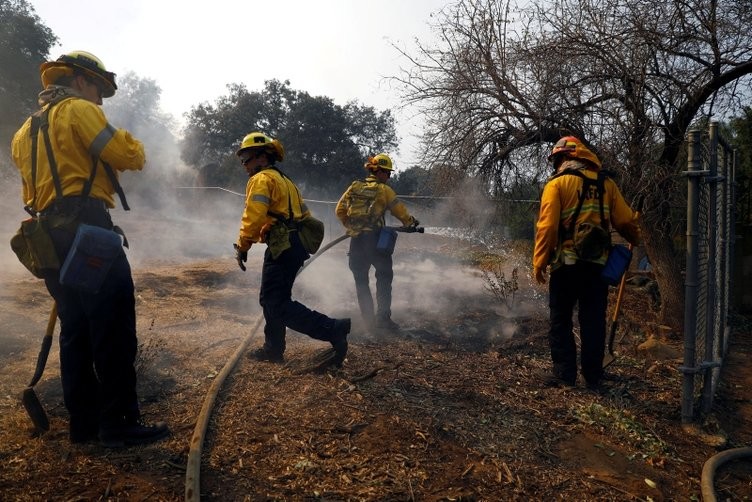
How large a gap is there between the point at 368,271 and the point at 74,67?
3903 millimetres

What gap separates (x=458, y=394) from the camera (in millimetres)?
4188

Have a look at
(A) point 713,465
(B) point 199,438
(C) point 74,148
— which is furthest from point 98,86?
(A) point 713,465

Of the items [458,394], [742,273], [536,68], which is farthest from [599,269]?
[742,273]

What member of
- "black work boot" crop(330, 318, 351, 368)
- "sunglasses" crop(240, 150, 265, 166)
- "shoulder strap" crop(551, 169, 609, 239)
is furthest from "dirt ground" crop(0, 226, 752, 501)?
"sunglasses" crop(240, 150, 265, 166)

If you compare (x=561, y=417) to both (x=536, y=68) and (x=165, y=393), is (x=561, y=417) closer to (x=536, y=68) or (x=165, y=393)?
(x=165, y=393)

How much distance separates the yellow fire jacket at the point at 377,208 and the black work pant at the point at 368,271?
0.09m

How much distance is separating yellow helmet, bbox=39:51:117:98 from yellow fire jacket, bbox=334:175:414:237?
11.1 feet

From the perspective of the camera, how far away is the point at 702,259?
14.1 feet

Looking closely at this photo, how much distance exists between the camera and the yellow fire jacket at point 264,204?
4551 mm

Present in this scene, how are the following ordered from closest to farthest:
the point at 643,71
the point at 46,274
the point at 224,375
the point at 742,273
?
the point at 46,274 → the point at 224,375 → the point at 643,71 → the point at 742,273

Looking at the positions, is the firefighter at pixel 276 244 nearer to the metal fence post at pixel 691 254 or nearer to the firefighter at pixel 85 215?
the firefighter at pixel 85 215

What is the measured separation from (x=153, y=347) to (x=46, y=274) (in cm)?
213

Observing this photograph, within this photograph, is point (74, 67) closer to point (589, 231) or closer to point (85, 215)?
point (85, 215)

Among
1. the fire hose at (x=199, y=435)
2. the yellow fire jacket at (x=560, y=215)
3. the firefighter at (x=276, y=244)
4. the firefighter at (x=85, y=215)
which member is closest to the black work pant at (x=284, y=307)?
the firefighter at (x=276, y=244)
